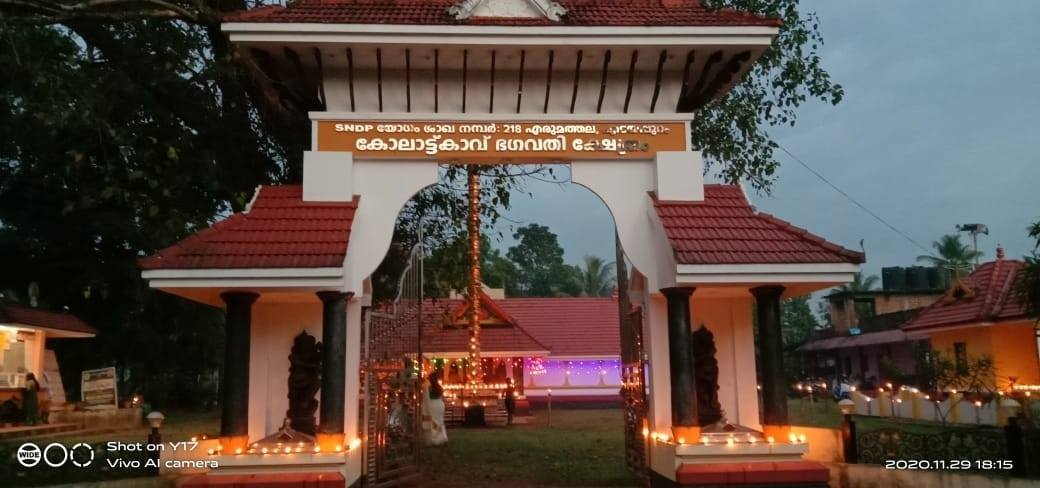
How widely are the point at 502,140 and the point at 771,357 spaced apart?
3.54m

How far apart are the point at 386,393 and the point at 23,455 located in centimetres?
369

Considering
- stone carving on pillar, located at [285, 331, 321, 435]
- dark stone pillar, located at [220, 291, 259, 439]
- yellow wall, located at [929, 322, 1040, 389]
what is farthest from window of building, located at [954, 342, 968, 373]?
dark stone pillar, located at [220, 291, 259, 439]

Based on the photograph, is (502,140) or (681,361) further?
(502,140)

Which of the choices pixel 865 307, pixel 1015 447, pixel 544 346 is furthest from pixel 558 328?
pixel 1015 447

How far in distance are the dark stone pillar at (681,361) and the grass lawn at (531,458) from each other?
235 centimetres

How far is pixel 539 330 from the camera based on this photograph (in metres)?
28.2

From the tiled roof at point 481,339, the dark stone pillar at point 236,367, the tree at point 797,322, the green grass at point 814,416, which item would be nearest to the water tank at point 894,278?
the tree at point 797,322

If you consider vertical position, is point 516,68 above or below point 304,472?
above

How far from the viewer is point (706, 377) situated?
8.23m

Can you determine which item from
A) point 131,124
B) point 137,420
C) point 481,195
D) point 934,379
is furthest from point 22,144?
point 934,379

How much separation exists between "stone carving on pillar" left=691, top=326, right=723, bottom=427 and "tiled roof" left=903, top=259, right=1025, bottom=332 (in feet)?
36.8

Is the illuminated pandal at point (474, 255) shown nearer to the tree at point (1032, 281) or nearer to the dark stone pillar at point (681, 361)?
the dark stone pillar at point (681, 361)

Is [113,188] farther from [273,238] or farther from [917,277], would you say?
[917,277]

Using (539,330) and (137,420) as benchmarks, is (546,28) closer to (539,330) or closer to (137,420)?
(137,420)
